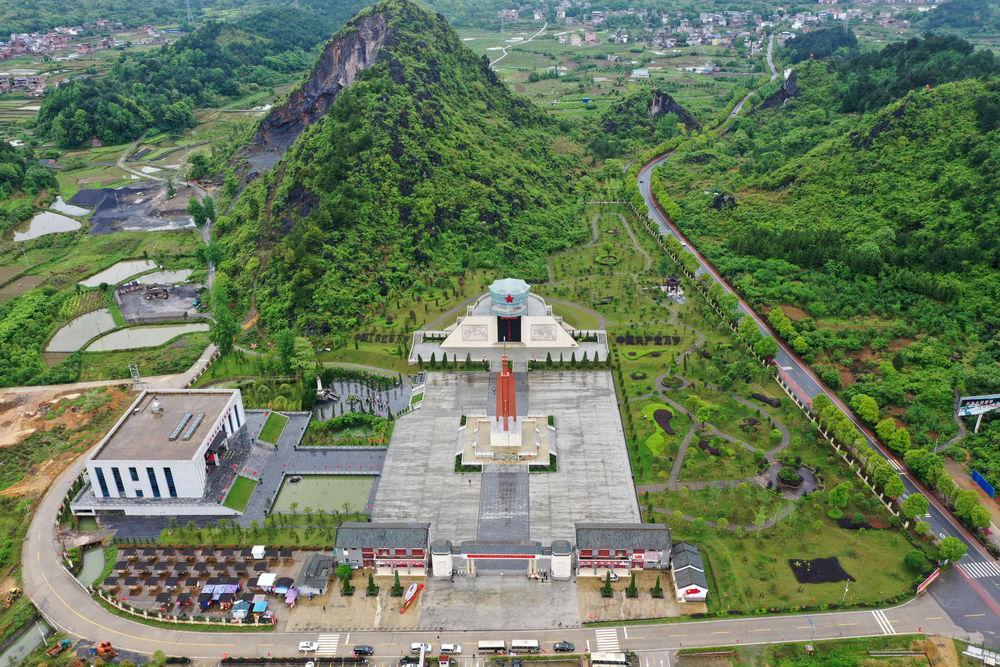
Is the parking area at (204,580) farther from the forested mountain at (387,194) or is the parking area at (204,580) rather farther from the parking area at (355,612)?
the forested mountain at (387,194)

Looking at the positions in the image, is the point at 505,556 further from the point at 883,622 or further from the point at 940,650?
the point at 940,650

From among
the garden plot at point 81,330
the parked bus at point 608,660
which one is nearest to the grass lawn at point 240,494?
the parked bus at point 608,660

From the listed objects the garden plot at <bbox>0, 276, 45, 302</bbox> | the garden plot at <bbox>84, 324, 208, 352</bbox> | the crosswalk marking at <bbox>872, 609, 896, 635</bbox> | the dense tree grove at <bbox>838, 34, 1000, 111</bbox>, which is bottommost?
the crosswalk marking at <bbox>872, 609, 896, 635</bbox>

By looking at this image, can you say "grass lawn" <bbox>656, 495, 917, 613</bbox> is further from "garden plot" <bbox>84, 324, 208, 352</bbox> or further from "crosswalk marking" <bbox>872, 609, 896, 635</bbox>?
"garden plot" <bbox>84, 324, 208, 352</bbox>

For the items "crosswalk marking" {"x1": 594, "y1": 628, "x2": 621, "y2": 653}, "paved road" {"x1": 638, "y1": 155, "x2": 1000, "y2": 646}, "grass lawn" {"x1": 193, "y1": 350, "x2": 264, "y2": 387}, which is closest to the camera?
"crosswalk marking" {"x1": 594, "y1": 628, "x2": 621, "y2": 653}

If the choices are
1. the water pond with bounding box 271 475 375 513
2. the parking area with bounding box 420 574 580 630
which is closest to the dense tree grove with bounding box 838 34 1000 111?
the parking area with bounding box 420 574 580 630

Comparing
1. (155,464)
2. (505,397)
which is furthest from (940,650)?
(155,464)
